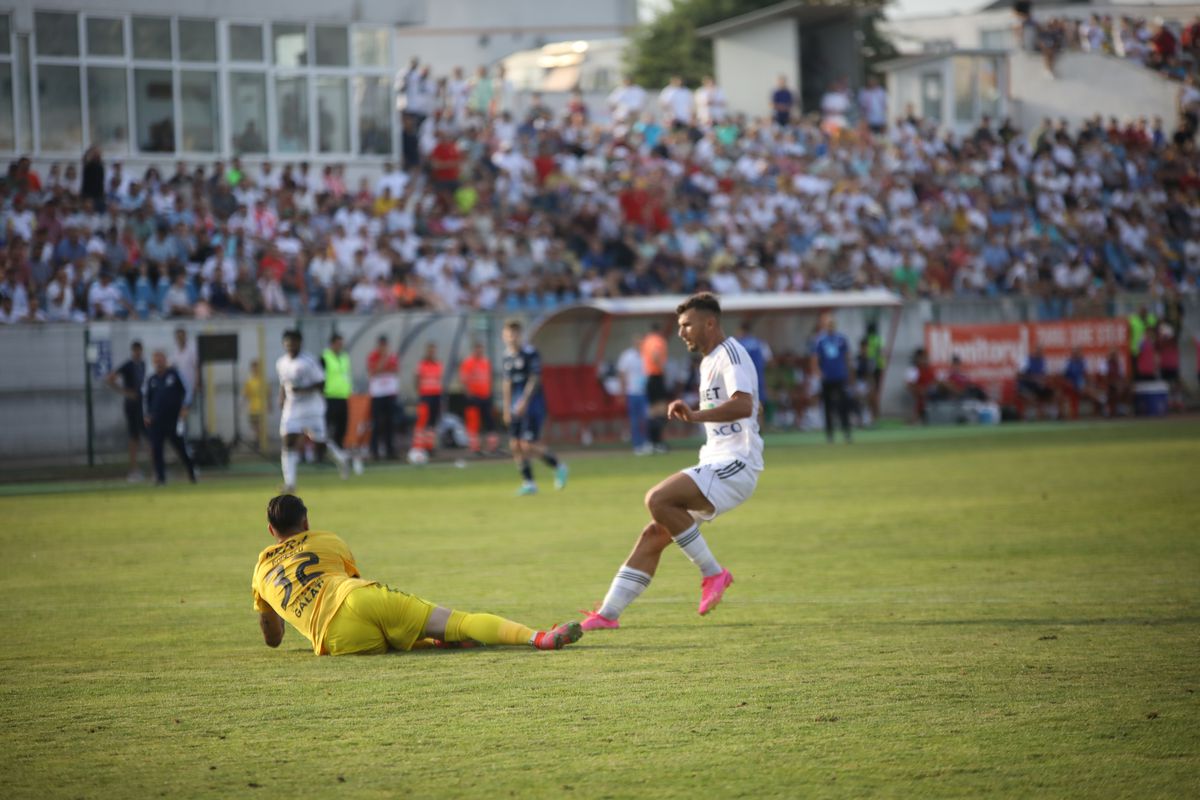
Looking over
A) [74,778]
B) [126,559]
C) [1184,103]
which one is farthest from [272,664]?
[1184,103]

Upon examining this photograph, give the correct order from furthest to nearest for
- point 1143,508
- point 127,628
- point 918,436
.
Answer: point 918,436, point 1143,508, point 127,628

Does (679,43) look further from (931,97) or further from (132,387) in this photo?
(132,387)

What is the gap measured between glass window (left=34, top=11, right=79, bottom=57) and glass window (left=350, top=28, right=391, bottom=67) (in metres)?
6.09

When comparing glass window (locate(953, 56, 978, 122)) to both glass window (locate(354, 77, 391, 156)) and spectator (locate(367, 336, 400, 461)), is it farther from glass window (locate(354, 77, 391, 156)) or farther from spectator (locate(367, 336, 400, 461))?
spectator (locate(367, 336, 400, 461))

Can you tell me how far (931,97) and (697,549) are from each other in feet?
125

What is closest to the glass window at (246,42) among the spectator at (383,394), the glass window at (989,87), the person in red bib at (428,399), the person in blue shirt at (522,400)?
the spectator at (383,394)

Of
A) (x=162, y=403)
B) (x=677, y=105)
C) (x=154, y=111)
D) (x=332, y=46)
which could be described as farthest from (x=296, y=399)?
(x=677, y=105)

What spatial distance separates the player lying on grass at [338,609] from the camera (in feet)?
26.7

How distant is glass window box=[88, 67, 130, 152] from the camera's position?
2967 centimetres

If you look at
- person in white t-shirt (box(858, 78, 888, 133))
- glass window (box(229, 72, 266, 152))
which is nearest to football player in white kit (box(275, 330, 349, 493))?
glass window (box(229, 72, 266, 152))

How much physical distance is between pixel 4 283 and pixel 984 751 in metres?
21.7

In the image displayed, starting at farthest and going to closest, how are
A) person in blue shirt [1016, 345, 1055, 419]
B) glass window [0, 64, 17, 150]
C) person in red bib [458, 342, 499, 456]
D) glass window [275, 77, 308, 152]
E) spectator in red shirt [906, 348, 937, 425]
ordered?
person in blue shirt [1016, 345, 1055, 419] → glass window [275, 77, 308, 152] → spectator in red shirt [906, 348, 937, 425] → glass window [0, 64, 17, 150] → person in red bib [458, 342, 499, 456]

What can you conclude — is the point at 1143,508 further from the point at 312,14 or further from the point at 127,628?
the point at 312,14

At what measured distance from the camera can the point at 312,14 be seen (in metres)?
32.3
